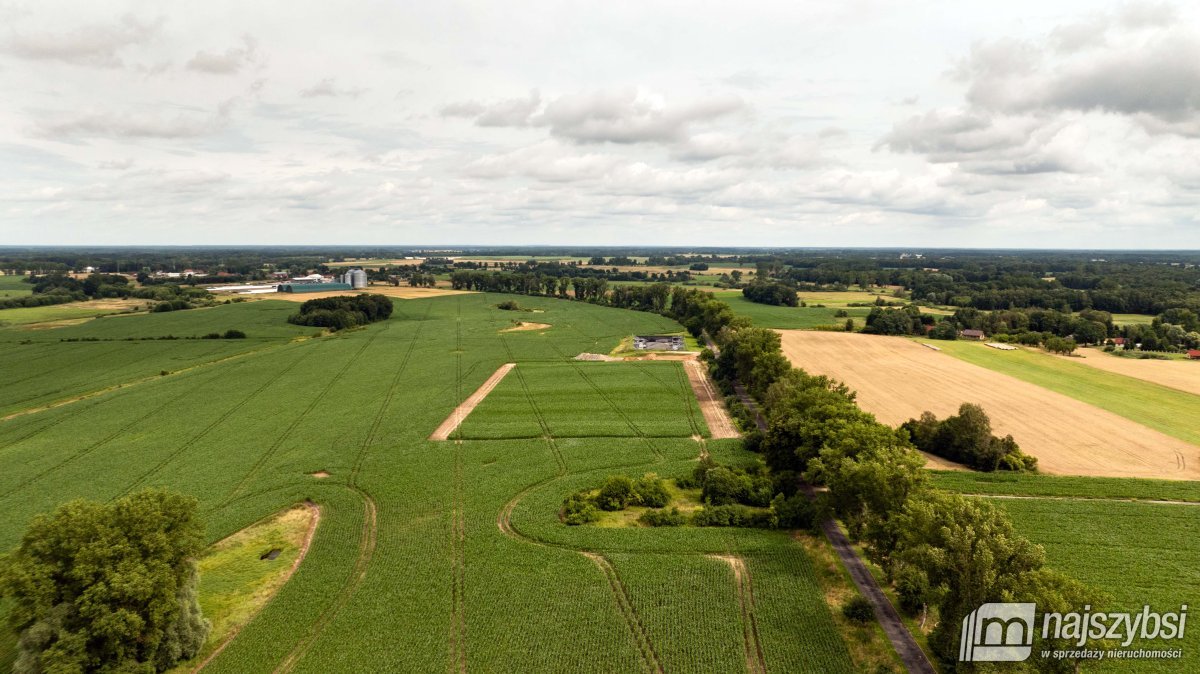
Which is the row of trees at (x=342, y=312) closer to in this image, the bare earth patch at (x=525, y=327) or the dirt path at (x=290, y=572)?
the bare earth patch at (x=525, y=327)

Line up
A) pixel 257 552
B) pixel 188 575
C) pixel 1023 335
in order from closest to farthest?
pixel 188 575 < pixel 257 552 < pixel 1023 335

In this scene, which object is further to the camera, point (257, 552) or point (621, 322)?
point (621, 322)

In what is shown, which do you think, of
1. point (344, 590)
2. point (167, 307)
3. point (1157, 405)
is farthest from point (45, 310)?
point (1157, 405)

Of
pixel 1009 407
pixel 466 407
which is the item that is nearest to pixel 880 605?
pixel 466 407

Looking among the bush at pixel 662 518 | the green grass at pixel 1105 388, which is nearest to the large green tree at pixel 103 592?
the bush at pixel 662 518

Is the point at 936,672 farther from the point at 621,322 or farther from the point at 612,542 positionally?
the point at 621,322

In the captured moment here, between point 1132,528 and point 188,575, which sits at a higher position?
point 188,575
